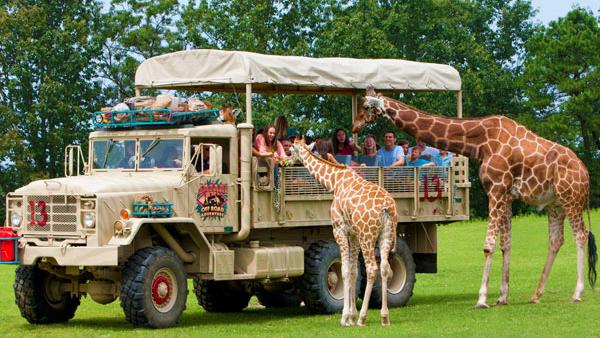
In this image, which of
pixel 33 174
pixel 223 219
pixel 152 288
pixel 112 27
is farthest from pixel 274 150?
pixel 112 27

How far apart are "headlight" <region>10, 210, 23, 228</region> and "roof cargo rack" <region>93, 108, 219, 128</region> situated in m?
1.99

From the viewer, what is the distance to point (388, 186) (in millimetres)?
21016

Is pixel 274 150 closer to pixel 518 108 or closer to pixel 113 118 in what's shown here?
pixel 113 118

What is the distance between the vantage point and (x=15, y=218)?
18047 millimetres

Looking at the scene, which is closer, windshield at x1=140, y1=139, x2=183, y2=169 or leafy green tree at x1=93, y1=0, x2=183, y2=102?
windshield at x1=140, y1=139, x2=183, y2=169

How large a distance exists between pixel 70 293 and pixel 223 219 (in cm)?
228

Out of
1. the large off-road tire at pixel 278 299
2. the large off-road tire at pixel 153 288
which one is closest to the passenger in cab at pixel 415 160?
the large off-road tire at pixel 278 299

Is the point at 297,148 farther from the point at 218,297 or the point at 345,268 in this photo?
the point at 218,297

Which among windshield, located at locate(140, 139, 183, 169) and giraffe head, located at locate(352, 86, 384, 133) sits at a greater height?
giraffe head, located at locate(352, 86, 384, 133)

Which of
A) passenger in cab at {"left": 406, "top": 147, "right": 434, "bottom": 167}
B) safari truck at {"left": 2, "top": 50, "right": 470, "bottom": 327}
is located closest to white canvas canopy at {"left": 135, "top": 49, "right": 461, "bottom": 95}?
safari truck at {"left": 2, "top": 50, "right": 470, "bottom": 327}

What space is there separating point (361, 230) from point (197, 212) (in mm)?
2246

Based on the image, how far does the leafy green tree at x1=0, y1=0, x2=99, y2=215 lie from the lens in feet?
179

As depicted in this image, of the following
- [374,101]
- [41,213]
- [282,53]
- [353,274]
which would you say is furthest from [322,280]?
[282,53]

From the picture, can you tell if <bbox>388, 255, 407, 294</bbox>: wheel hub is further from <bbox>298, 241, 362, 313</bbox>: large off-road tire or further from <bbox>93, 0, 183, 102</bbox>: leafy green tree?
<bbox>93, 0, 183, 102</bbox>: leafy green tree
